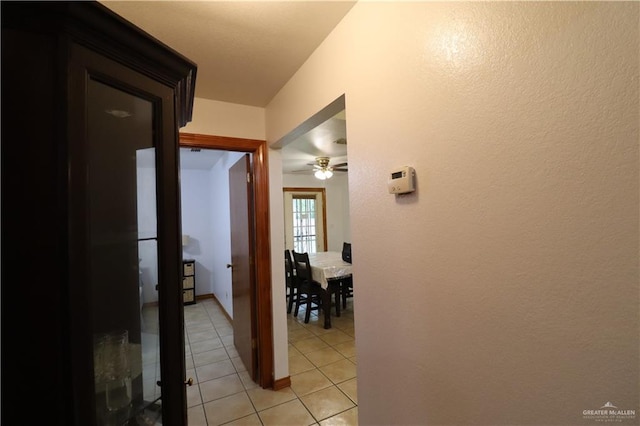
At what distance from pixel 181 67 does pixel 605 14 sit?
109 cm

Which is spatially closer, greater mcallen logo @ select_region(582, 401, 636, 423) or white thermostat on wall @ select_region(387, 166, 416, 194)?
greater mcallen logo @ select_region(582, 401, 636, 423)

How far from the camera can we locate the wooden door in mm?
2422

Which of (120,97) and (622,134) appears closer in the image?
(622,134)

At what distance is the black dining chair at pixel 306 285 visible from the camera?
3.67m

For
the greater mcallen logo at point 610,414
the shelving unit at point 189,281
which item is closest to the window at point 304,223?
the shelving unit at point 189,281

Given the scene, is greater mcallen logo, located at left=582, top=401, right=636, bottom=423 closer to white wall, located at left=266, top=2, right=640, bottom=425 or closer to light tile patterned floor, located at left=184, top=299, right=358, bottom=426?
white wall, located at left=266, top=2, right=640, bottom=425

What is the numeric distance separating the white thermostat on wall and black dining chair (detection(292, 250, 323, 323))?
278cm

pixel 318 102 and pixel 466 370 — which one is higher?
A: pixel 318 102

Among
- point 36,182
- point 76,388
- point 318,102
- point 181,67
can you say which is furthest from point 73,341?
point 318,102

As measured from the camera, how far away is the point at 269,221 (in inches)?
90.7

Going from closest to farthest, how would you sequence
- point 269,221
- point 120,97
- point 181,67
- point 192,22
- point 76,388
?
1. point 76,388
2. point 120,97
3. point 181,67
4. point 192,22
5. point 269,221

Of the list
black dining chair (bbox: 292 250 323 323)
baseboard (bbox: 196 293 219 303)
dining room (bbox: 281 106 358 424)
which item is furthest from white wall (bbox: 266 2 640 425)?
baseboard (bbox: 196 293 219 303)

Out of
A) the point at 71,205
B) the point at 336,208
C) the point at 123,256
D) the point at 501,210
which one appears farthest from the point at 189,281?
the point at 501,210

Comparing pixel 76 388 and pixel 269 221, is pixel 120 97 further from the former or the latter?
pixel 269 221
